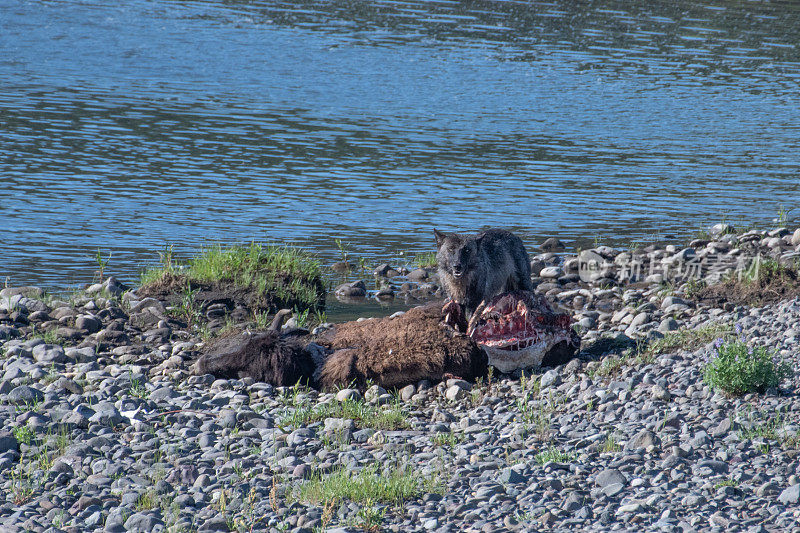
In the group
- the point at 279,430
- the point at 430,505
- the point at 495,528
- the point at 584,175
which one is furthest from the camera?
the point at 584,175

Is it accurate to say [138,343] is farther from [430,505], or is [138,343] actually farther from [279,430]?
[430,505]

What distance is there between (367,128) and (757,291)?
1341cm

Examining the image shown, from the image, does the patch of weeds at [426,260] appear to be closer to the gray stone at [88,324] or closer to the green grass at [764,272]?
the green grass at [764,272]

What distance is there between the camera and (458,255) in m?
9.69

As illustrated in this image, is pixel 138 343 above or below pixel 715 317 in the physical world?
below

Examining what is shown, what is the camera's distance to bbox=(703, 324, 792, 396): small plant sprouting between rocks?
24.7 feet

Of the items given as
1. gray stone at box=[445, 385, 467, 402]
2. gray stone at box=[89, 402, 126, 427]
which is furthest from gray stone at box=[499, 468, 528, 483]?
gray stone at box=[89, 402, 126, 427]

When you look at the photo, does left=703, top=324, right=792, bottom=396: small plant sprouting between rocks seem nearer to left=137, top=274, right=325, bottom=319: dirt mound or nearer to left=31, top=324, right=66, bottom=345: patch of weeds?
left=137, top=274, right=325, bottom=319: dirt mound

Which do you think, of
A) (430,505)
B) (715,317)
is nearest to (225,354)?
(430,505)

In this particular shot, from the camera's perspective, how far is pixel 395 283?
13594 millimetres

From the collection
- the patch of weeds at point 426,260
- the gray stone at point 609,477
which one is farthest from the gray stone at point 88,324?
the gray stone at point 609,477

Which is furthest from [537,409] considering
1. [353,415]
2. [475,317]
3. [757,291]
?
[757,291]

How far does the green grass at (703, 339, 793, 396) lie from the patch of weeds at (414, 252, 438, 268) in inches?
262

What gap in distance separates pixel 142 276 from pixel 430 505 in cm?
745
